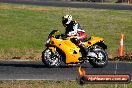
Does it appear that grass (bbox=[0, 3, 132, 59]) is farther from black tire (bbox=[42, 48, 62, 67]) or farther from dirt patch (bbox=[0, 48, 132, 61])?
black tire (bbox=[42, 48, 62, 67])

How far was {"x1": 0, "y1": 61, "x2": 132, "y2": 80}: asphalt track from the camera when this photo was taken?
610 inches

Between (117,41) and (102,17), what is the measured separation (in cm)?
1268

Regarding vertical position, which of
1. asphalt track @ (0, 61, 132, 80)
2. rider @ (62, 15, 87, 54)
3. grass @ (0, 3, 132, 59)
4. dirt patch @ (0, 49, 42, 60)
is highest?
rider @ (62, 15, 87, 54)

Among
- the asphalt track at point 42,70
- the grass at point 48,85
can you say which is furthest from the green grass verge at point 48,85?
the asphalt track at point 42,70

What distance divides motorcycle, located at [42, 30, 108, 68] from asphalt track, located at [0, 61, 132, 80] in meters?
0.24

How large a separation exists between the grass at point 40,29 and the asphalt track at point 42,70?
10.3 ft

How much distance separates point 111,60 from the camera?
67.6 feet

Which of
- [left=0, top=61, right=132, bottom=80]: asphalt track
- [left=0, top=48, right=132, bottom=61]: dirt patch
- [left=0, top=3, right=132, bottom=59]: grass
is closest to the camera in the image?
[left=0, top=61, right=132, bottom=80]: asphalt track

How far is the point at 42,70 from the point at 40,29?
16.5 m

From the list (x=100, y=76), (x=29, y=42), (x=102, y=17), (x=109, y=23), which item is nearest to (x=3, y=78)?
(x=100, y=76)

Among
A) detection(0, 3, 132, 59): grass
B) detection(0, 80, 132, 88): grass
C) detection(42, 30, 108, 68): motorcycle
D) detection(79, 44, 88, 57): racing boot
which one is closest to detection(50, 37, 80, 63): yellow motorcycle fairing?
detection(42, 30, 108, 68): motorcycle

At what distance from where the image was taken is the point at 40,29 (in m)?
33.5

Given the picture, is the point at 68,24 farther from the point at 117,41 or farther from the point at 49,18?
the point at 49,18

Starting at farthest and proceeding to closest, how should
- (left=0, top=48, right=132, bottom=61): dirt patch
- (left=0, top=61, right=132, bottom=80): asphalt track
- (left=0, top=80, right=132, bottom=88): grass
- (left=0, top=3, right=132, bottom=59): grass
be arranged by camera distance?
(left=0, top=3, right=132, bottom=59): grass, (left=0, top=48, right=132, bottom=61): dirt patch, (left=0, top=61, right=132, bottom=80): asphalt track, (left=0, top=80, right=132, bottom=88): grass
